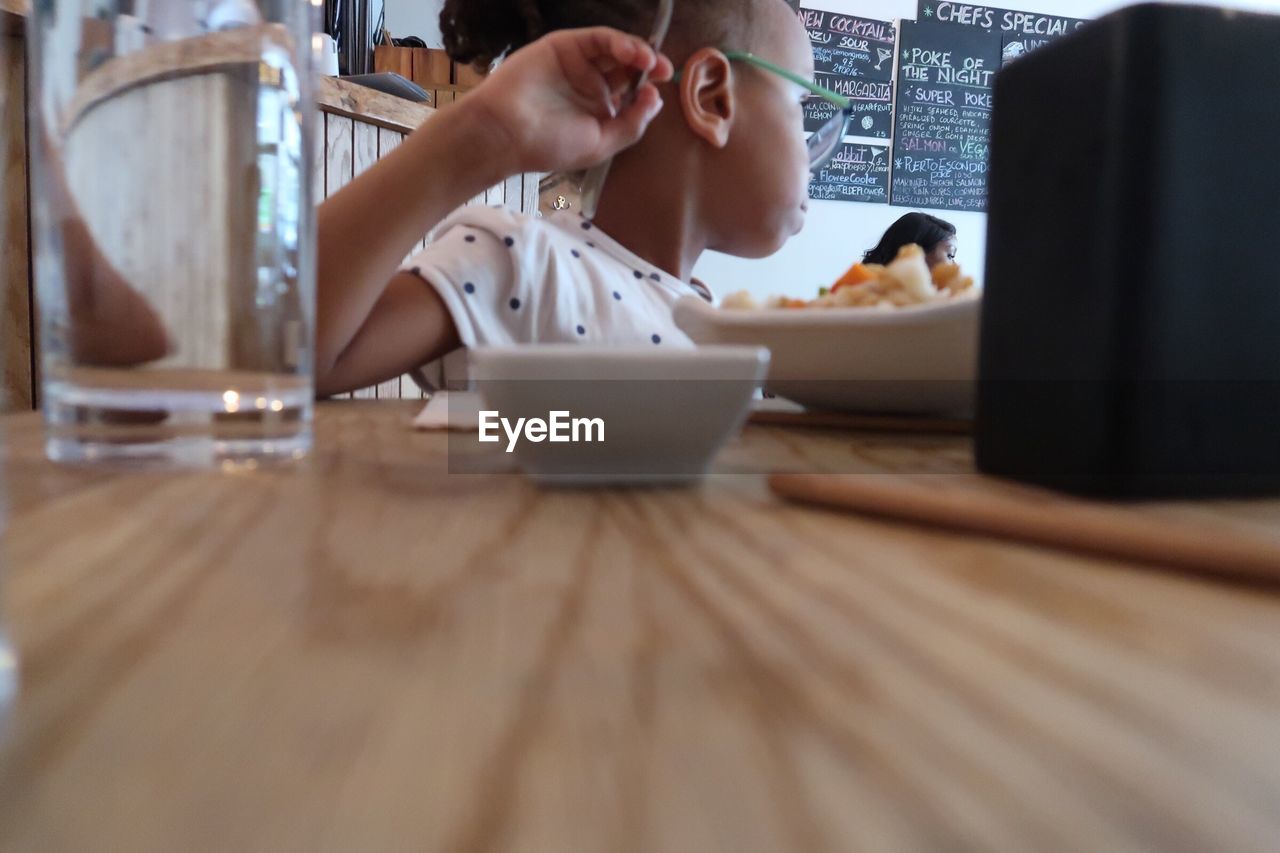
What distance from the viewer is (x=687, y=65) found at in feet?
3.94

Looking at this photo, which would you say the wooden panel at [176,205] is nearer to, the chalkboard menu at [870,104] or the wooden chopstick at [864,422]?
the wooden chopstick at [864,422]

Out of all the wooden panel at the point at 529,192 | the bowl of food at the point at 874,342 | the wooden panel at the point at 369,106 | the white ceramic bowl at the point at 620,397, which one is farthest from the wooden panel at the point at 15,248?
the white ceramic bowl at the point at 620,397

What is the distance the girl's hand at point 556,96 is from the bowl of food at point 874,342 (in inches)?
12.5

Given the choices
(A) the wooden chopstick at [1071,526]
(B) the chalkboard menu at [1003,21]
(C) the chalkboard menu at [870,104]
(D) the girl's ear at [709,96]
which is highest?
(B) the chalkboard menu at [1003,21]

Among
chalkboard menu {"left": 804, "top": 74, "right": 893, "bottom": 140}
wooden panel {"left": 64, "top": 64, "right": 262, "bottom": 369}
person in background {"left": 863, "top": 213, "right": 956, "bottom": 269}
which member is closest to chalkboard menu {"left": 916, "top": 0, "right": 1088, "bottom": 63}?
chalkboard menu {"left": 804, "top": 74, "right": 893, "bottom": 140}

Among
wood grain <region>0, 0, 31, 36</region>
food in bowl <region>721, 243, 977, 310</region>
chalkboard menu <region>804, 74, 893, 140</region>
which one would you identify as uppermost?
chalkboard menu <region>804, 74, 893, 140</region>

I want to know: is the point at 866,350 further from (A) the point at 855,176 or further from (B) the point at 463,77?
(A) the point at 855,176

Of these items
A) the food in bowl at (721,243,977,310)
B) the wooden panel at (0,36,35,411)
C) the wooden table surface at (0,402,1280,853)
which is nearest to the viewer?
the wooden table surface at (0,402,1280,853)

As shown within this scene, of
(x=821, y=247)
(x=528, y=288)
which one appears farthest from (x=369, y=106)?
(x=821, y=247)

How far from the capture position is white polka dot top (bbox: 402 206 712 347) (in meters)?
1.01

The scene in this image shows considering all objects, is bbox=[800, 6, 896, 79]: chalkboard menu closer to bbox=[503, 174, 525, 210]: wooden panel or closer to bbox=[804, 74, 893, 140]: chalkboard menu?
bbox=[804, 74, 893, 140]: chalkboard menu

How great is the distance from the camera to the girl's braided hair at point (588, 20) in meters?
1.26

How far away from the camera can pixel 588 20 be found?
1.27 m

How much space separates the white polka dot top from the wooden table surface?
2.49ft
